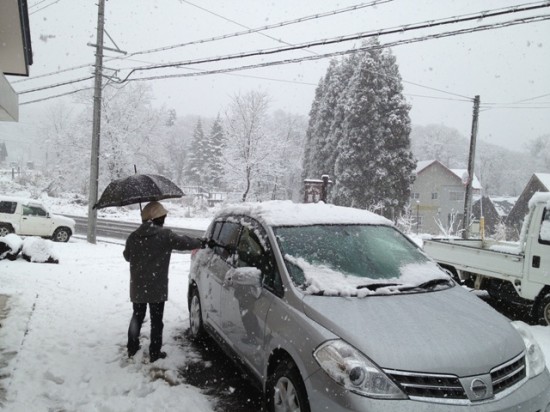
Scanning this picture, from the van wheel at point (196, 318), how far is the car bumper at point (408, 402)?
9.57 feet

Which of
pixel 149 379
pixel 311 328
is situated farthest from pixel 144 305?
pixel 311 328

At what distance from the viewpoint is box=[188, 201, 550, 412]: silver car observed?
249cm

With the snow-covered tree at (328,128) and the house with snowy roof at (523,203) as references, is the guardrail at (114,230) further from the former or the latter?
the house with snowy roof at (523,203)

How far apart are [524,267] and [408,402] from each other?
5980mm

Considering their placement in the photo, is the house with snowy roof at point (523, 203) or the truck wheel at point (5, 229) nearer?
the truck wheel at point (5, 229)

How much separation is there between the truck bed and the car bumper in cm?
508

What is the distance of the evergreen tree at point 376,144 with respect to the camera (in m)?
31.0

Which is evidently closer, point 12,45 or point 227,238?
point 227,238

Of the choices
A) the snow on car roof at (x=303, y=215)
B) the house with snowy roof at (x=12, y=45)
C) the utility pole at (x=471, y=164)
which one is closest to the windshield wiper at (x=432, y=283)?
the snow on car roof at (x=303, y=215)

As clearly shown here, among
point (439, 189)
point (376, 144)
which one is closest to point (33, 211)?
point (376, 144)

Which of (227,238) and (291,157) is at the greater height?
(291,157)

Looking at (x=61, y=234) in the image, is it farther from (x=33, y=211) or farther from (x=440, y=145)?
(x=440, y=145)

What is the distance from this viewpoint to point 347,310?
2955 mm

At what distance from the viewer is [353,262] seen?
12.1ft
